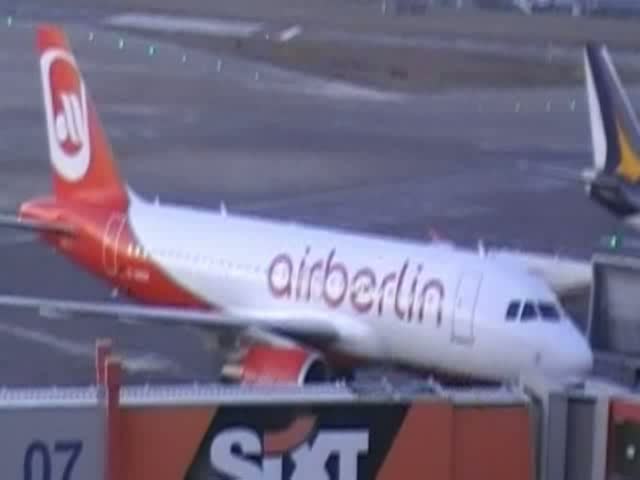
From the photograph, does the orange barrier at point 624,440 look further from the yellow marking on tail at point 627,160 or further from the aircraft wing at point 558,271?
the yellow marking on tail at point 627,160

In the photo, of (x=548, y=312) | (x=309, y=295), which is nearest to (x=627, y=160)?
(x=309, y=295)

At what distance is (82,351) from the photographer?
2911cm

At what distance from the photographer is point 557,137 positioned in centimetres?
6234

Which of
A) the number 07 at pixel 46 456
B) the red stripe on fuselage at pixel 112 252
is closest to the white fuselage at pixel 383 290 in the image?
the red stripe on fuselage at pixel 112 252

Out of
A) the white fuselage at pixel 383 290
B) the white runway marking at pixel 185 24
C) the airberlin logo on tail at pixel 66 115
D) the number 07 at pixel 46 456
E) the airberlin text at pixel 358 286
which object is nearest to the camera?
the number 07 at pixel 46 456

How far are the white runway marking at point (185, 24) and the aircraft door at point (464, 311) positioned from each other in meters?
68.3

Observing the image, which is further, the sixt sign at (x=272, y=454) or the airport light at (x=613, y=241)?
the airport light at (x=613, y=241)

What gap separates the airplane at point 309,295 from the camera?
23953 millimetres

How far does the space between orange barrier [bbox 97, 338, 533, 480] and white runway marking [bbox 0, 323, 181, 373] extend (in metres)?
17.2

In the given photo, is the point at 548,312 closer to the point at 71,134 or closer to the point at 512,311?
the point at 512,311

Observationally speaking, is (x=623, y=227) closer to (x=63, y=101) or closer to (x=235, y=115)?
(x=63, y=101)

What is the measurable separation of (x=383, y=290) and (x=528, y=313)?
6.48 feet

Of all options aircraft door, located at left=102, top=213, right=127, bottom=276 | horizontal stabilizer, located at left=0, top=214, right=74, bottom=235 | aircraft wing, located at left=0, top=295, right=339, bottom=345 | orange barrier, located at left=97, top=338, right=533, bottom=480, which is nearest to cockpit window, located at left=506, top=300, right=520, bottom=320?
aircraft wing, located at left=0, top=295, right=339, bottom=345

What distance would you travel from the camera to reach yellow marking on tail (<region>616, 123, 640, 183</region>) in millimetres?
35094
